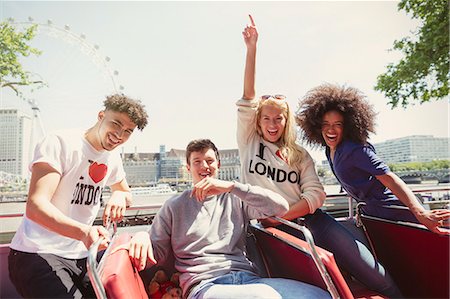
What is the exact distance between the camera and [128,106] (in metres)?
1.66

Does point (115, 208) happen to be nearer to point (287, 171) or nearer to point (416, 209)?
point (287, 171)

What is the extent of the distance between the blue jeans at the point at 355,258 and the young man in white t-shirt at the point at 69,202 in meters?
1.10

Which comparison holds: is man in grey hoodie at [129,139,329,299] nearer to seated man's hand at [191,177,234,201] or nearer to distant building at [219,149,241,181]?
seated man's hand at [191,177,234,201]

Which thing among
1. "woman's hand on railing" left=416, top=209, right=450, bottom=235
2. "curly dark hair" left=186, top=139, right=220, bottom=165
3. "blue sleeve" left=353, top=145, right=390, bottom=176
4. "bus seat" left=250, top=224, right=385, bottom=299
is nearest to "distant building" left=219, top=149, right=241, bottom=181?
"curly dark hair" left=186, top=139, right=220, bottom=165

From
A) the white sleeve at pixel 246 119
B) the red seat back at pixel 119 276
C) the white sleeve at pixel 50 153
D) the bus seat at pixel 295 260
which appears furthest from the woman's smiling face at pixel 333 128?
the white sleeve at pixel 50 153

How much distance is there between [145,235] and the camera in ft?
4.60

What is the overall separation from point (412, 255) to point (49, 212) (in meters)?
2.02

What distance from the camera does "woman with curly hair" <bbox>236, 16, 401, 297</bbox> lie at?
1.71m

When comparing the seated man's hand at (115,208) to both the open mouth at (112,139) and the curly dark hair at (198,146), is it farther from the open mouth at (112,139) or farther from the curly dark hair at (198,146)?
the curly dark hair at (198,146)

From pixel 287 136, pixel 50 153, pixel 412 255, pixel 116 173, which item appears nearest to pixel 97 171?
pixel 116 173

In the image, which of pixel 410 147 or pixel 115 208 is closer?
A: pixel 115 208

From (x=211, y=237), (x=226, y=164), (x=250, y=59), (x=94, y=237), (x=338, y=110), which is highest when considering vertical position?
(x=250, y=59)

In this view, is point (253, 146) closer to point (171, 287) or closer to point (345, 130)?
point (345, 130)

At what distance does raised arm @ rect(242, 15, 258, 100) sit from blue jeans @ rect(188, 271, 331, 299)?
1181 millimetres
